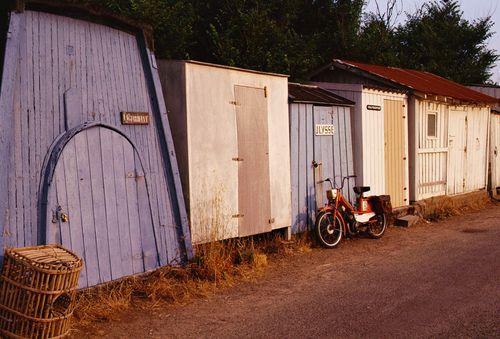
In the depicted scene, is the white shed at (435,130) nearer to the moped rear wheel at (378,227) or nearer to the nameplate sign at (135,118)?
the moped rear wheel at (378,227)

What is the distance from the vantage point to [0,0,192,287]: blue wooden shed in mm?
6254

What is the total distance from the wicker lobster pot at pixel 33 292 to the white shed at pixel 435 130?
807 cm

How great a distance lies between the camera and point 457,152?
16.4 m

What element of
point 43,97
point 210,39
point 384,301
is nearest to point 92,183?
point 43,97

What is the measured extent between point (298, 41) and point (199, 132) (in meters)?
11.4

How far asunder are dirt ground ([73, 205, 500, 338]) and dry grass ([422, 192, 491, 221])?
3837 mm

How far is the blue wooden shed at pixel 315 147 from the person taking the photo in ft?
34.9

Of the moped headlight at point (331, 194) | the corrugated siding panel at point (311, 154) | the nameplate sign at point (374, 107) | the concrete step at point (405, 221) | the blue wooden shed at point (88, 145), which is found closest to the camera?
the blue wooden shed at point (88, 145)

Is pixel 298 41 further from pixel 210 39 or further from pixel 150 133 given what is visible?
pixel 150 133

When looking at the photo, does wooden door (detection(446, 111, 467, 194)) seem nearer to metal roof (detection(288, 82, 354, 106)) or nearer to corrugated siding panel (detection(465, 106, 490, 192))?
corrugated siding panel (detection(465, 106, 490, 192))

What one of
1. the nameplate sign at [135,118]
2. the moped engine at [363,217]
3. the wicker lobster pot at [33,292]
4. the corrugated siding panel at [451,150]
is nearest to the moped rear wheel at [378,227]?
the moped engine at [363,217]

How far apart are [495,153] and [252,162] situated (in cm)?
1225

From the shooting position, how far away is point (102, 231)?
6.92 metres

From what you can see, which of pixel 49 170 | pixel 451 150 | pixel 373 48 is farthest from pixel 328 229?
pixel 373 48
